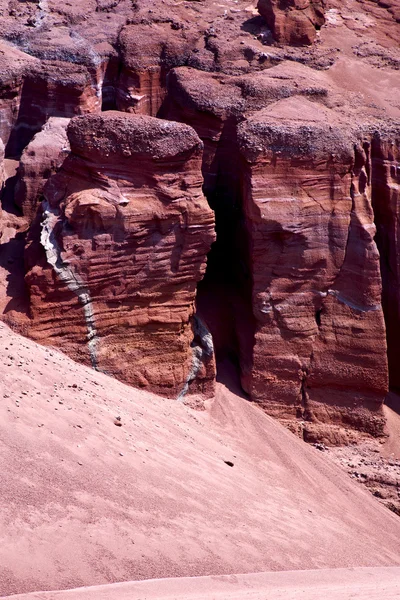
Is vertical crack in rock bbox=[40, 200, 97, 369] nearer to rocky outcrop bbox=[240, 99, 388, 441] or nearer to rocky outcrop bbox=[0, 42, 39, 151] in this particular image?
rocky outcrop bbox=[240, 99, 388, 441]

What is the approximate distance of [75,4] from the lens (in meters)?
17.8

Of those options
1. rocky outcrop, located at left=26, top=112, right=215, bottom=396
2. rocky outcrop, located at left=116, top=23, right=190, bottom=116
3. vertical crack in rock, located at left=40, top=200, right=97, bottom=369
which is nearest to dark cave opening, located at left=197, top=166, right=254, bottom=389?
rocky outcrop, located at left=26, top=112, right=215, bottom=396

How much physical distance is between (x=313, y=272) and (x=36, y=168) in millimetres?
4420

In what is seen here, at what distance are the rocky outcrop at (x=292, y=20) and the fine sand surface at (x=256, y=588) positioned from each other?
407 inches

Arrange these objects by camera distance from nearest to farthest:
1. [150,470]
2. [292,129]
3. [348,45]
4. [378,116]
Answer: [150,470], [292,129], [378,116], [348,45]

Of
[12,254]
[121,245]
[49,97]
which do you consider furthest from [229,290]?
[49,97]

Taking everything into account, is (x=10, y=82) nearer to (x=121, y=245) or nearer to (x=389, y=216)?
(x=121, y=245)

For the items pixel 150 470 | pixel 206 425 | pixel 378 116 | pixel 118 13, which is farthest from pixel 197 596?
pixel 118 13

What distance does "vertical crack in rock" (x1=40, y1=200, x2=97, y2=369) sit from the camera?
453 inches

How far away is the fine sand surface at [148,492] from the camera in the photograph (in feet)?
23.0

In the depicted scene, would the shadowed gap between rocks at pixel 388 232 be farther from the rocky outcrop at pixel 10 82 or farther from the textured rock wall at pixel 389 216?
the rocky outcrop at pixel 10 82

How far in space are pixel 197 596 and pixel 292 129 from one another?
7.50 m

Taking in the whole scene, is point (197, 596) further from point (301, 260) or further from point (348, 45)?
point (348, 45)

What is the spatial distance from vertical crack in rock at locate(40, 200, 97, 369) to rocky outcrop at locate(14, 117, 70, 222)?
85.5 inches
